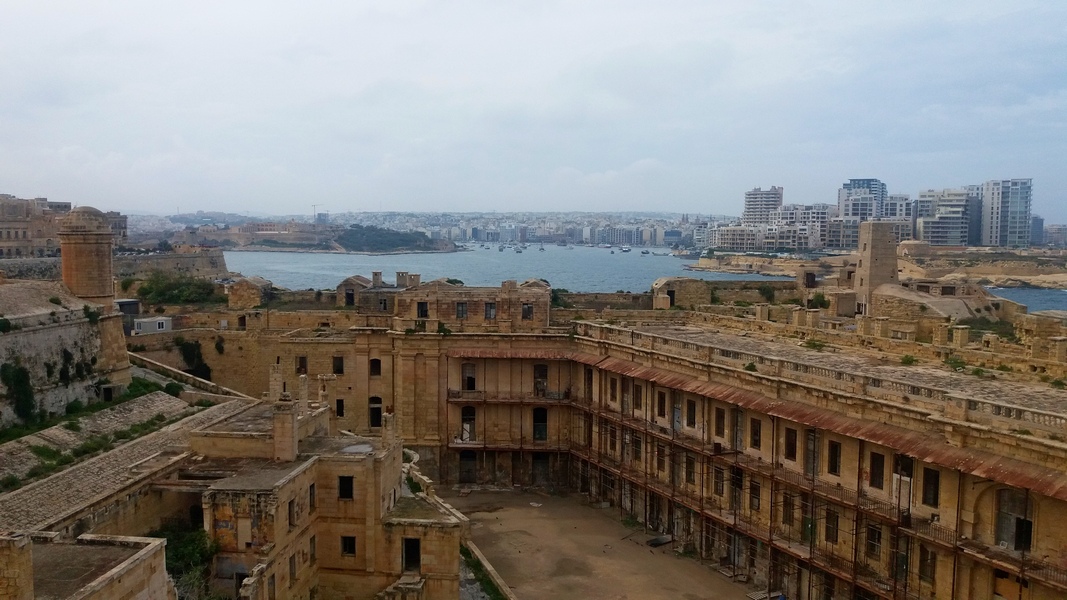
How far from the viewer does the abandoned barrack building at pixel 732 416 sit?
930 inches

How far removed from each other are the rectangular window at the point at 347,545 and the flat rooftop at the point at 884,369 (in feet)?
50.2

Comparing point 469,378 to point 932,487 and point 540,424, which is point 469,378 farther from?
point 932,487

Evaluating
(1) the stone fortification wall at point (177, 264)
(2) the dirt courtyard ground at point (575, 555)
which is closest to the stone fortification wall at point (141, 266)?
(1) the stone fortification wall at point (177, 264)

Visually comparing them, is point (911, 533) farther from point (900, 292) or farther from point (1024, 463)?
point (900, 292)

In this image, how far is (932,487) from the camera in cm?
2520

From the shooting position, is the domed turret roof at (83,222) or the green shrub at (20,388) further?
the domed turret roof at (83,222)

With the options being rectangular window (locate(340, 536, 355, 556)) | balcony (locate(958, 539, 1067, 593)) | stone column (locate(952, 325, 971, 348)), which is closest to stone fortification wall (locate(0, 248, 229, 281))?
rectangular window (locate(340, 536, 355, 556))

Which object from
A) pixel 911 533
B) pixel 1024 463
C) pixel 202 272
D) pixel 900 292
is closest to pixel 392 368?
pixel 911 533

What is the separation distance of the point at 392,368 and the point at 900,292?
41.7 m

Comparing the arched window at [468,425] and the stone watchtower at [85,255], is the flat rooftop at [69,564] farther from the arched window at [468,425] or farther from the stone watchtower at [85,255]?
the arched window at [468,425]

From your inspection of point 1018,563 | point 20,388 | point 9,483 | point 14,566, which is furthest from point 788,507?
point 20,388

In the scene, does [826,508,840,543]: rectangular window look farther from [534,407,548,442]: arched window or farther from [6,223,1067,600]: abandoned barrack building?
[534,407,548,442]: arched window

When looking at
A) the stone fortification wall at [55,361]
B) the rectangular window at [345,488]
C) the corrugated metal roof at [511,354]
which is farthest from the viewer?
the corrugated metal roof at [511,354]

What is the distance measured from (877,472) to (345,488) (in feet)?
53.2
